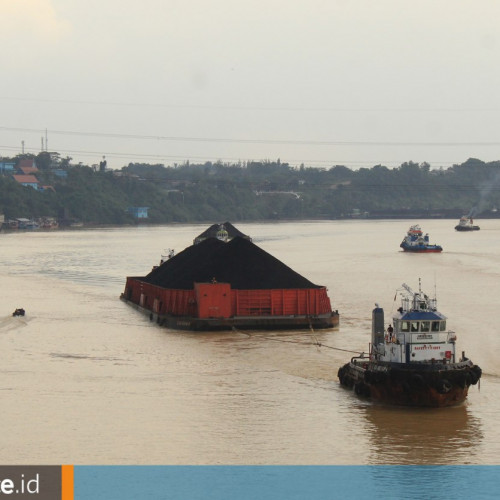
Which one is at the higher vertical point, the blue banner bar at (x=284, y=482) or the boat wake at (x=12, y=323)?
the boat wake at (x=12, y=323)

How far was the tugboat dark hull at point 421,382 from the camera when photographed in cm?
3294

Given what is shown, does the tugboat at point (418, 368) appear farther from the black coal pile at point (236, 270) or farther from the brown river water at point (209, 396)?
the black coal pile at point (236, 270)

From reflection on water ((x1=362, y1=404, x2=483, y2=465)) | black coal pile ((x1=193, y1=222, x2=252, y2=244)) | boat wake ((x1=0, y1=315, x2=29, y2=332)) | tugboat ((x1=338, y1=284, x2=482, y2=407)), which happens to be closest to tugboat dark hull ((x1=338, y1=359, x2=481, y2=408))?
tugboat ((x1=338, y1=284, x2=482, y2=407))

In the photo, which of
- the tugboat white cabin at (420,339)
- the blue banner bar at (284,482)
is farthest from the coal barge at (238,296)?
the blue banner bar at (284,482)

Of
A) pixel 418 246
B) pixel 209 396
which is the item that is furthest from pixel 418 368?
pixel 418 246

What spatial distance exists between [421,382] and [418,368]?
0.43m

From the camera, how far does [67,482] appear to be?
26281 mm

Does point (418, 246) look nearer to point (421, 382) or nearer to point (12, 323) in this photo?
point (12, 323)

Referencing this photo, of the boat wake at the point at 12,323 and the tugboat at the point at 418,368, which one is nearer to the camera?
the tugboat at the point at 418,368

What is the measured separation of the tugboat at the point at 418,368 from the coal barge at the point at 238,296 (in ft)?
54.4

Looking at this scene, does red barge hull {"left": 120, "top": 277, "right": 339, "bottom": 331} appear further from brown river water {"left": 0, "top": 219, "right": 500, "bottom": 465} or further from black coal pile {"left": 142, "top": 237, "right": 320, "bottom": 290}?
black coal pile {"left": 142, "top": 237, "right": 320, "bottom": 290}

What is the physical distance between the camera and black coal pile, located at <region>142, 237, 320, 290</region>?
174 ft

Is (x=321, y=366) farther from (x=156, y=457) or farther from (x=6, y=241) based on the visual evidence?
(x=6, y=241)

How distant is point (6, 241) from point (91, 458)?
141 metres
